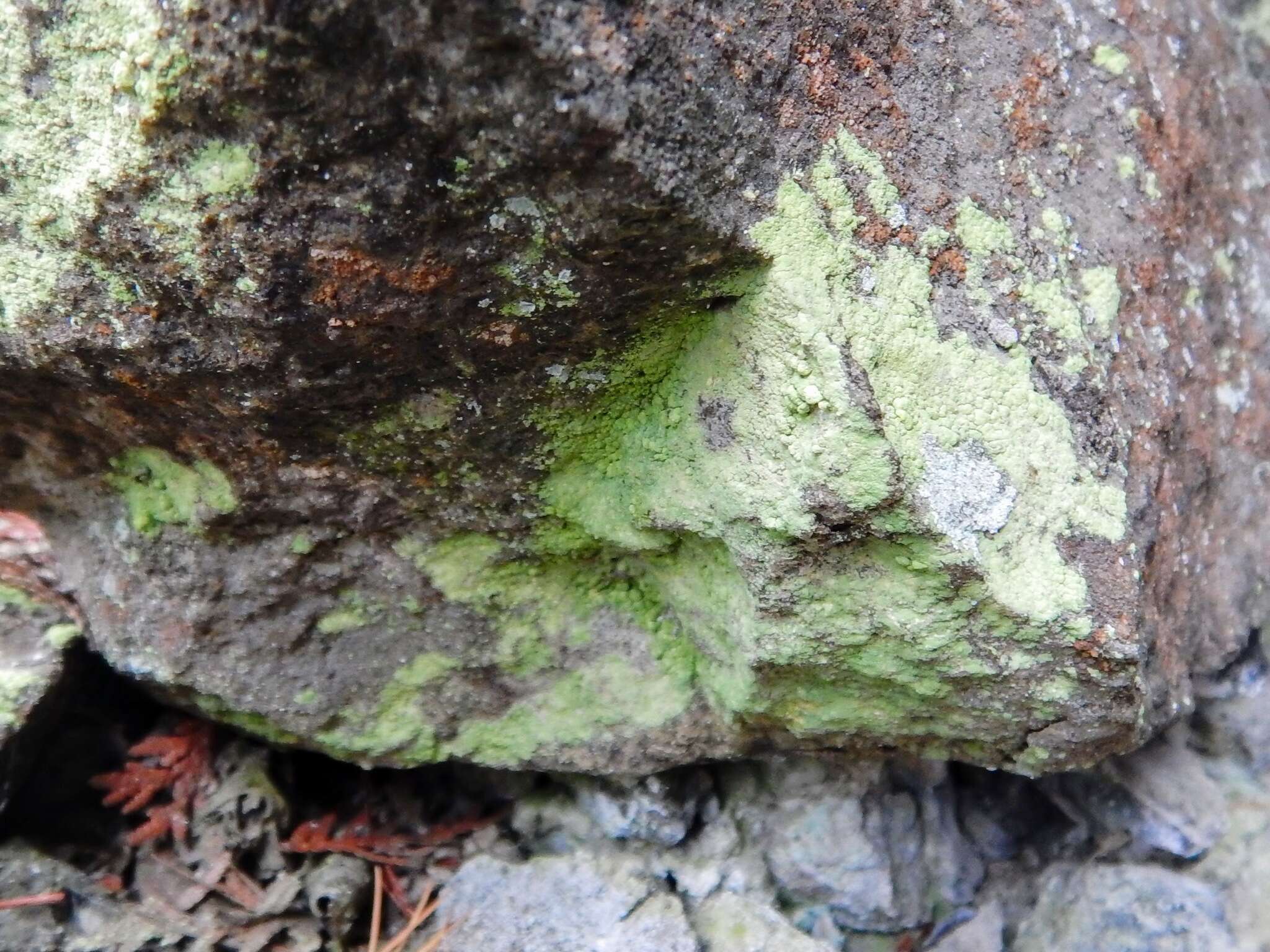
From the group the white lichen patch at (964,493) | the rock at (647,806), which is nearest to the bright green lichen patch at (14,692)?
the rock at (647,806)

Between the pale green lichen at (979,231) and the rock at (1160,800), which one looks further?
the rock at (1160,800)

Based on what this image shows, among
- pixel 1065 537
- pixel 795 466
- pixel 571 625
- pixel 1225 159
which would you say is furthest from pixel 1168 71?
pixel 571 625

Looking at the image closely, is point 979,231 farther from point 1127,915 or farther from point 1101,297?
point 1127,915

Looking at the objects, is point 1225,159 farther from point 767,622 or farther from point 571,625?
point 571,625

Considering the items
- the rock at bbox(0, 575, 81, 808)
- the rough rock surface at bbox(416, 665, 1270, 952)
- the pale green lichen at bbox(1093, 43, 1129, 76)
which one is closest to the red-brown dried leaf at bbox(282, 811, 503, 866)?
the rough rock surface at bbox(416, 665, 1270, 952)

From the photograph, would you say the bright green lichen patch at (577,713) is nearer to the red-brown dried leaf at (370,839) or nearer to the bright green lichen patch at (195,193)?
the red-brown dried leaf at (370,839)
